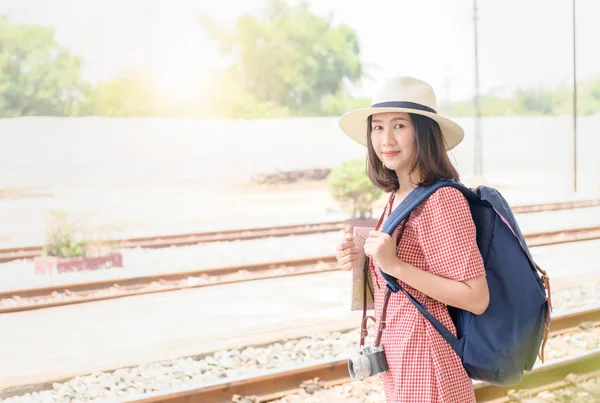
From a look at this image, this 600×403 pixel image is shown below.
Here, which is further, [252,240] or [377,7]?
[377,7]

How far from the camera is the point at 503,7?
31.5 feet

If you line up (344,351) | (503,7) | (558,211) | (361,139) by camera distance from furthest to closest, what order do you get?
(503,7) → (558,211) → (344,351) → (361,139)

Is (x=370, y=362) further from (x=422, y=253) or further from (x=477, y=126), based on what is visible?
(x=477, y=126)

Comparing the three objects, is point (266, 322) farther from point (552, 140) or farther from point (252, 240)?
point (552, 140)

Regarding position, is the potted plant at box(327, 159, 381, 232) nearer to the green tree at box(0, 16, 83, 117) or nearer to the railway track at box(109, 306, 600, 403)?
the green tree at box(0, 16, 83, 117)

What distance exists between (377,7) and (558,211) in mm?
3575

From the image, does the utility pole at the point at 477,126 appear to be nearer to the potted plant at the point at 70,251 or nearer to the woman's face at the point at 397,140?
the potted plant at the point at 70,251

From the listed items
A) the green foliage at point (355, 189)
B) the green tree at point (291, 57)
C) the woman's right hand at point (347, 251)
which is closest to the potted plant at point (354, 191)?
the green foliage at point (355, 189)

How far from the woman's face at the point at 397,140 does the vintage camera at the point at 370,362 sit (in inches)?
14.7

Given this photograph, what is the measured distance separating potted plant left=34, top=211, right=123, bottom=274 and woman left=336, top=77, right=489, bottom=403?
4.58 metres

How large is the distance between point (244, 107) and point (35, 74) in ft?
8.41

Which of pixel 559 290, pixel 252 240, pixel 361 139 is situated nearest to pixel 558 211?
pixel 559 290

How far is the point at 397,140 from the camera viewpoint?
138 cm

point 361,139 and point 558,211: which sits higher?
point 361,139
